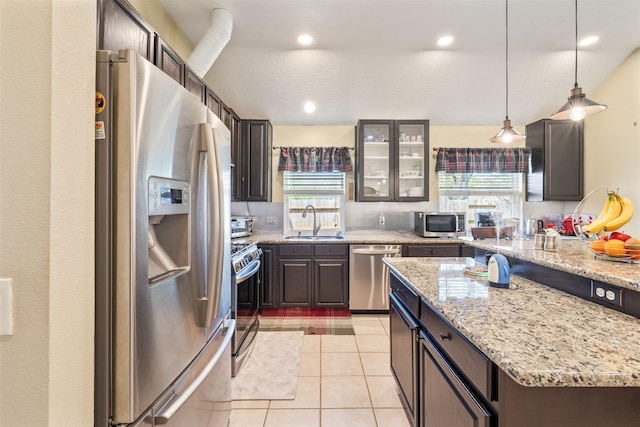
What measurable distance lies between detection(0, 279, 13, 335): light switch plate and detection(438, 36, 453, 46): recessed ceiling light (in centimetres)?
354

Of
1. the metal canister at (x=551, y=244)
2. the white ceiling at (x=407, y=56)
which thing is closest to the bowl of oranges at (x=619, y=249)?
the metal canister at (x=551, y=244)

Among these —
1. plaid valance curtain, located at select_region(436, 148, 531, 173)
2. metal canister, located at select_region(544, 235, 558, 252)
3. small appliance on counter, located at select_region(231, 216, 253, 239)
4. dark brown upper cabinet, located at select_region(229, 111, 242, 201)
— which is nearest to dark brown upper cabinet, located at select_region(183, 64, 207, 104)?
dark brown upper cabinet, located at select_region(229, 111, 242, 201)

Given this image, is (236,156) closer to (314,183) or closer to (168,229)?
(314,183)

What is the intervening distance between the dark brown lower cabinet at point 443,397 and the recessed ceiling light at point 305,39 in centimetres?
283

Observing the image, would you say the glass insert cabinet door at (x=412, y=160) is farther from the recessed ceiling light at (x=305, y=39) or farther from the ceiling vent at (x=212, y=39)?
the ceiling vent at (x=212, y=39)

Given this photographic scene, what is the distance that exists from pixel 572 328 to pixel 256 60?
11.1 feet

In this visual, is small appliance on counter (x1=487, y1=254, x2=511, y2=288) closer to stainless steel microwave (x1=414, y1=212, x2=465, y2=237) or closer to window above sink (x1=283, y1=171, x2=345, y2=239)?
stainless steel microwave (x1=414, y1=212, x2=465, y2=237)

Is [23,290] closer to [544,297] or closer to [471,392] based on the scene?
[471,392]

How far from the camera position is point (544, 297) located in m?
1.30

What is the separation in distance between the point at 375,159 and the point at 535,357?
3418 mm

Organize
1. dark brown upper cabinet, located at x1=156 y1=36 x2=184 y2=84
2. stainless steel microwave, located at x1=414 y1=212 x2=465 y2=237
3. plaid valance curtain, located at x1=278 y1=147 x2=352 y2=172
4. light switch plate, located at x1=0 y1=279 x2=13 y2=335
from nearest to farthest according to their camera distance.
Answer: light switch plate, located at x1=0 y1=279 x2=13 y2=335 → dark brown upper cabinet, located at x1=156 y1=36 x2=184 y2=84 → stainless steel microwave, located at x1=414 y1=212 x2=465 y2=237 → plaid valance curtain, located at x1=278 y1=147 x2=352 y2=172

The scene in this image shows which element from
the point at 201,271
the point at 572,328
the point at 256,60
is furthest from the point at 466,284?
the point at 256,60

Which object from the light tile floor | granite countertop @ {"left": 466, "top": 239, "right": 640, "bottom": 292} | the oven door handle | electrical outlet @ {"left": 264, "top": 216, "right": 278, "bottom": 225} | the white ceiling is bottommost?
the light tile floor

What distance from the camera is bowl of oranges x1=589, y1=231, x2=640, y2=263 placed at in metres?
1.42
